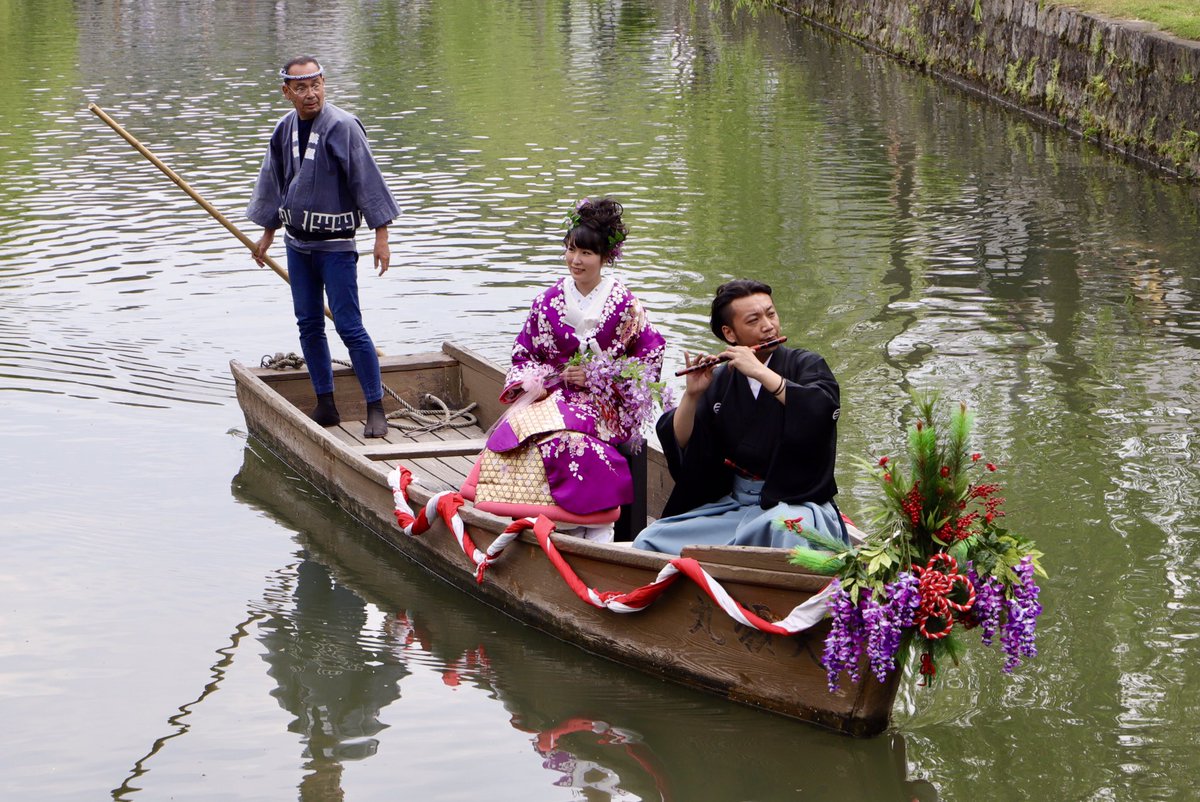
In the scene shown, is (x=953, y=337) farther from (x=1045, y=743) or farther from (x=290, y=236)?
(x=1045, y=743)

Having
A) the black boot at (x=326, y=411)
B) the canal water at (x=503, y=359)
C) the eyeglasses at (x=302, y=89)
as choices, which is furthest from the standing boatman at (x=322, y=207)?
the canal water at (x=503, y=359)

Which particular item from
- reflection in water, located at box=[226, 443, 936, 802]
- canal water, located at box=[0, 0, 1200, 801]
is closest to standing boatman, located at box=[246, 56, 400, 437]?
canal water, located at box=[0, 0, 1200, 801]

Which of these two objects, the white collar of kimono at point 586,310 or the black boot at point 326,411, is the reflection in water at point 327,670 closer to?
the black boot at point 326,411

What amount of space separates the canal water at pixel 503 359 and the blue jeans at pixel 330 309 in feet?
1.98

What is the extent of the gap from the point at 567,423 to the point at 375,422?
2.03m

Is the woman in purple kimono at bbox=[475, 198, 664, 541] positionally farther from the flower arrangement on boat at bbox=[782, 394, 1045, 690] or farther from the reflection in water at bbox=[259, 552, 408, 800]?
the flower arrangement on boat at bbox=[782, 394, 1045, 690]

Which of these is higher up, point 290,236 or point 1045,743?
point 290,236

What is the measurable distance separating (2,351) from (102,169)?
6.24 m

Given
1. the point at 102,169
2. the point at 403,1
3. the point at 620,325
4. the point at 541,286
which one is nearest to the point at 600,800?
the point at 620,325

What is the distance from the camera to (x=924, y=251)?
12.0 metres

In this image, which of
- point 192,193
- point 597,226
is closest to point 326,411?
point 192,193

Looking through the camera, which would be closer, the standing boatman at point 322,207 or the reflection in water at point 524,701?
the reflection in water at point 524,701

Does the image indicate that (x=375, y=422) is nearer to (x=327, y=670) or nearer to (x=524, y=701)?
(x=327, y=670)

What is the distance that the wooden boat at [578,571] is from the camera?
503 cm
